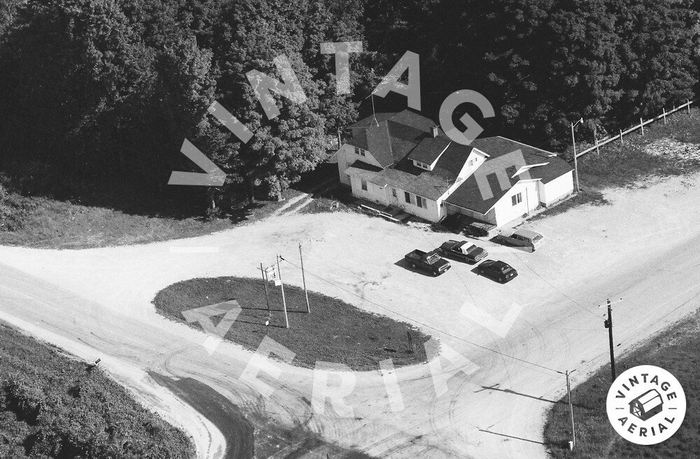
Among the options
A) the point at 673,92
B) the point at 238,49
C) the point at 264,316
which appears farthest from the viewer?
the point at 673,92

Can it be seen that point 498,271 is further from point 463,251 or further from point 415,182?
point 415,182

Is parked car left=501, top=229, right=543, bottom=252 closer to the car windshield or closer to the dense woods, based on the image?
the car windshield

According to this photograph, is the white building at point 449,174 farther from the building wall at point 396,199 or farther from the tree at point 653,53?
the tree at point 653,53

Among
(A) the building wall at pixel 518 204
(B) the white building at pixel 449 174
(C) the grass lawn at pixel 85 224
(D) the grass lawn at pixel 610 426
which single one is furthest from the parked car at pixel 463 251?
(C) the grass lawn at pixel 85 224

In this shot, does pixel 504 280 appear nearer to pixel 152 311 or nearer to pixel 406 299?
pixel 406 299

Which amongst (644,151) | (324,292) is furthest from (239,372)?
(644,151)

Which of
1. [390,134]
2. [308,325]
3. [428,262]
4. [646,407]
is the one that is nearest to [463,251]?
[428,262]

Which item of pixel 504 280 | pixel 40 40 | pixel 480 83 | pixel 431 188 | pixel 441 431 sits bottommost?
pixel 441 431
